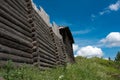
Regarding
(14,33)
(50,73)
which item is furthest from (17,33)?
(50,73)

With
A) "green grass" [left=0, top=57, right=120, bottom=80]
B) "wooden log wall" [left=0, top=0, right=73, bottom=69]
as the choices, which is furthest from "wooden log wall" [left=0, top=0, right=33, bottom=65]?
"green grass" [left=0, top=57, right=120, bottom=80]

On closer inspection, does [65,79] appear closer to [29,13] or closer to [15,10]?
[15,10]

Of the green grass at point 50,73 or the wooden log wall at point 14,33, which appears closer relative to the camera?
the green grass at point 50,73

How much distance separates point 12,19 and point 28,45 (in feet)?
5.05

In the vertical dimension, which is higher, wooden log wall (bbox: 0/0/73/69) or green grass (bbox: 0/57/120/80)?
wooden log wall (bbox: 0/0/73/69)

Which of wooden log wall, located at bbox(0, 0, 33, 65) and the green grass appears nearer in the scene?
the green grass

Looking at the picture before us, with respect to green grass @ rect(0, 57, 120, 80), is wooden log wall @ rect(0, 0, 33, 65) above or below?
above

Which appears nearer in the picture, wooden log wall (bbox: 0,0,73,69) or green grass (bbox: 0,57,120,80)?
green grass (bbox: 0,57,120,80)

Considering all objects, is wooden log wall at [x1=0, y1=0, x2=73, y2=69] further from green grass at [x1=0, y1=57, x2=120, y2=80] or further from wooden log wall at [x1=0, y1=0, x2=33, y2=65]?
green grass at [x1=0, y1=57, x2=120, y2=80]

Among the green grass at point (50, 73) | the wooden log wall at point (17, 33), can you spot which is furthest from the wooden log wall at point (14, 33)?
the green grass at point (50, 73)

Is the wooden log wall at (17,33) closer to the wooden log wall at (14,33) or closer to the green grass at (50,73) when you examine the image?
the wooden log wall at (14,33)

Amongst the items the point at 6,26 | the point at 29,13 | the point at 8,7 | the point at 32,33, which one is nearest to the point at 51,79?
the point at 6,26

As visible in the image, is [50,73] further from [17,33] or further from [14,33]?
[14,33]

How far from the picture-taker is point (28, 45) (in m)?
9.77
